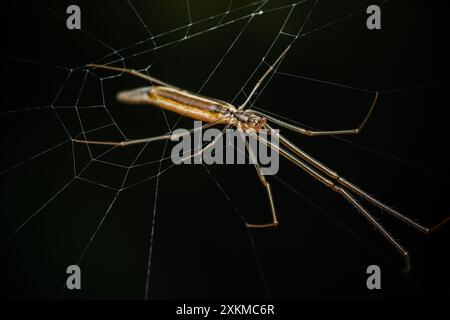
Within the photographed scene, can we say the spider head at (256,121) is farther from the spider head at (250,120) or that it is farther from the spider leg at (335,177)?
the spider leg at (335,177)

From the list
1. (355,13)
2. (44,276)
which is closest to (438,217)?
(355,13)

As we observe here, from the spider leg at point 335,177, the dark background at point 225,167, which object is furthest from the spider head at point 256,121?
the dark background at point 225,167

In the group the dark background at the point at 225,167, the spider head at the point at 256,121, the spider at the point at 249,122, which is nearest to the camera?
the spider at the point at 249,122

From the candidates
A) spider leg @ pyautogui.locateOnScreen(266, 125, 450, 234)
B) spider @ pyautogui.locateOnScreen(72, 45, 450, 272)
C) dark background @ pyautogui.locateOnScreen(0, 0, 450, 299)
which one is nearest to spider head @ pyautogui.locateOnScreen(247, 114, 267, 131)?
spider @ pyautogui.locateOnScreen(72, 45, 450, 272)

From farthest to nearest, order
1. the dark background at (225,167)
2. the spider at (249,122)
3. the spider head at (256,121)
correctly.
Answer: the dark background at (225,167) → the spider head at (256,121) → the spider at (249,122)

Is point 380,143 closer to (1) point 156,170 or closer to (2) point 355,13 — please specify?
(2) point 355,13

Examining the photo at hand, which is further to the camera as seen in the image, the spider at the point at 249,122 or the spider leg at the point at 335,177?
the spider leg at the point at 335,177

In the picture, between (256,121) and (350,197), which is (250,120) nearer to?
(256,121)

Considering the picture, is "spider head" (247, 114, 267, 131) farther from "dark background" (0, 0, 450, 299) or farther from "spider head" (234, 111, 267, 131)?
"dark background" (0, 0, 450, 299)
